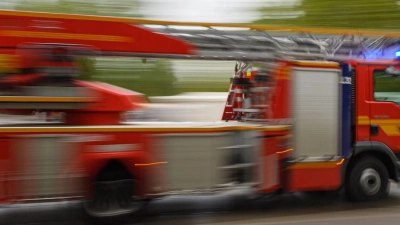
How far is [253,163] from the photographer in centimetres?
689

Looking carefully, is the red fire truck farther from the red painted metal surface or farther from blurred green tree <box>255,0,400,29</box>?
blurred green tree <box>255,0,400,29</box>

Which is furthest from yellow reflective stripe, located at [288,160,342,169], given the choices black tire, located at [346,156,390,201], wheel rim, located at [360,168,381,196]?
wheel rim, located at [360,168,381,196]

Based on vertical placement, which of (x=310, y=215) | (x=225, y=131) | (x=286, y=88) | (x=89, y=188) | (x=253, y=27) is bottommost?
(x=310, y=215)

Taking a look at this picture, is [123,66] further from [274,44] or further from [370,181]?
[370,181]

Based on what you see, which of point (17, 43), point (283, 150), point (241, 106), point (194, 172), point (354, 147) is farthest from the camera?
point (241, 106)

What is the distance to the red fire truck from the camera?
5.98 m

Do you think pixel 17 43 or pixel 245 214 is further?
pixel 245 214

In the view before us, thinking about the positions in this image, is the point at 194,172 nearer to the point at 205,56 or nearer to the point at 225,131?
the point at 225,131

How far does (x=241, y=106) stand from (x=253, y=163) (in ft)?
5.51

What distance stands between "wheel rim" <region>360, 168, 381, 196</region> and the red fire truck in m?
0.02

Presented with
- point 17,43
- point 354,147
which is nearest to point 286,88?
point 354,147

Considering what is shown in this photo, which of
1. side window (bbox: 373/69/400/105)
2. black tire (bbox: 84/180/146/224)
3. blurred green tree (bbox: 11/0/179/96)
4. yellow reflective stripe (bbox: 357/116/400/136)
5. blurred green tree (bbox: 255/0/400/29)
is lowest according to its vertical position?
black tire (bbox: 84/180/146/224)

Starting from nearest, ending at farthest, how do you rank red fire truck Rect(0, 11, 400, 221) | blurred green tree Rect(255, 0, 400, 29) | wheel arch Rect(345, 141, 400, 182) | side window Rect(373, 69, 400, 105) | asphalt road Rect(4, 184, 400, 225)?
1. red fire truck Rect(0, 11, 400, 221)
2. asphalt road Rect(4, 184, 400, 225)
3. wheel arch Rect(345, 141, 400, 182)
4. side window Rect(373, 69, 400, 105)
5. blurred green tree Rect(255, 0, 400, 29)

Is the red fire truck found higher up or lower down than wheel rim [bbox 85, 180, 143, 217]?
higher up
